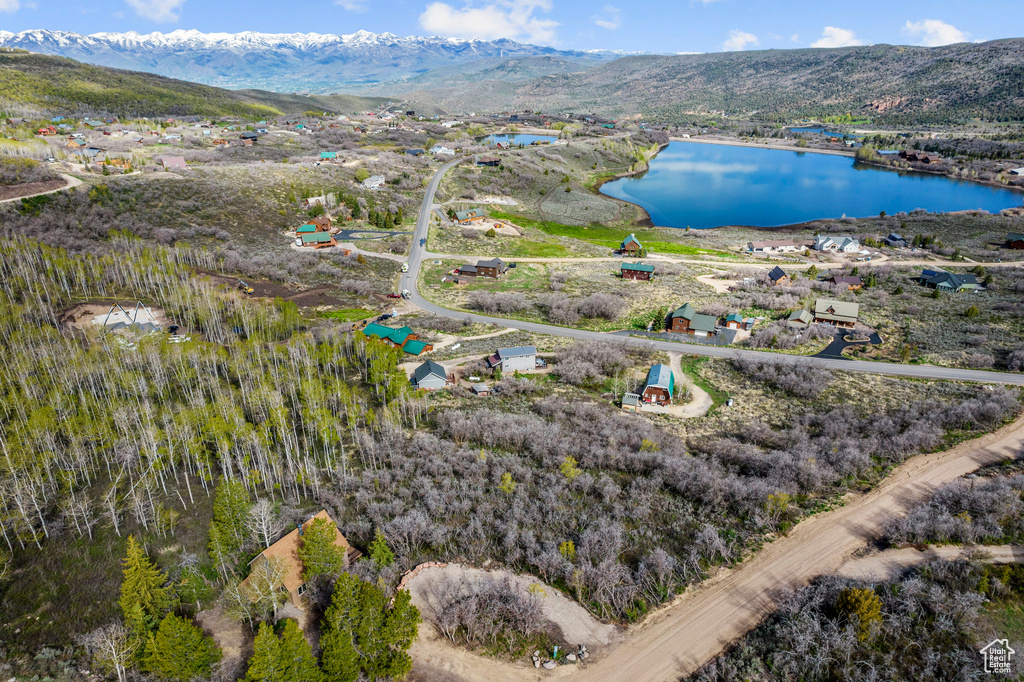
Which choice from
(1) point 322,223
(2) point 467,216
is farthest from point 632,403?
(1) point 322,223

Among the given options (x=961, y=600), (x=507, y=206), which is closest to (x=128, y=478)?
(x=961, y=600)

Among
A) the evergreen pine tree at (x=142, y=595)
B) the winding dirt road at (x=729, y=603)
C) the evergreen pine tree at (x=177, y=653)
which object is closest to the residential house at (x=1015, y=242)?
the winding dirt road at (x=729, y=603)

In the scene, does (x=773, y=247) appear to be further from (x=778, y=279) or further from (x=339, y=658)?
(x=339, y=658)

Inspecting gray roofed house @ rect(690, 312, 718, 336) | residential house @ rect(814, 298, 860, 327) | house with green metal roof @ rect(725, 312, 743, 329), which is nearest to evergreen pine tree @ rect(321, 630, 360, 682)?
gray roofed house @ rect(690, 312, 718, 336)

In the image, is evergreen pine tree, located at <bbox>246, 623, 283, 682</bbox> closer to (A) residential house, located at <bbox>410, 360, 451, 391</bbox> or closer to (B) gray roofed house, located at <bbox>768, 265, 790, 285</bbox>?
(A) residential house, located at <bbox>410, 360, 451, 391</bbox>

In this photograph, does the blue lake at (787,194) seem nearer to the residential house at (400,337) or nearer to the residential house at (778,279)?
the residential house at (778,279)
